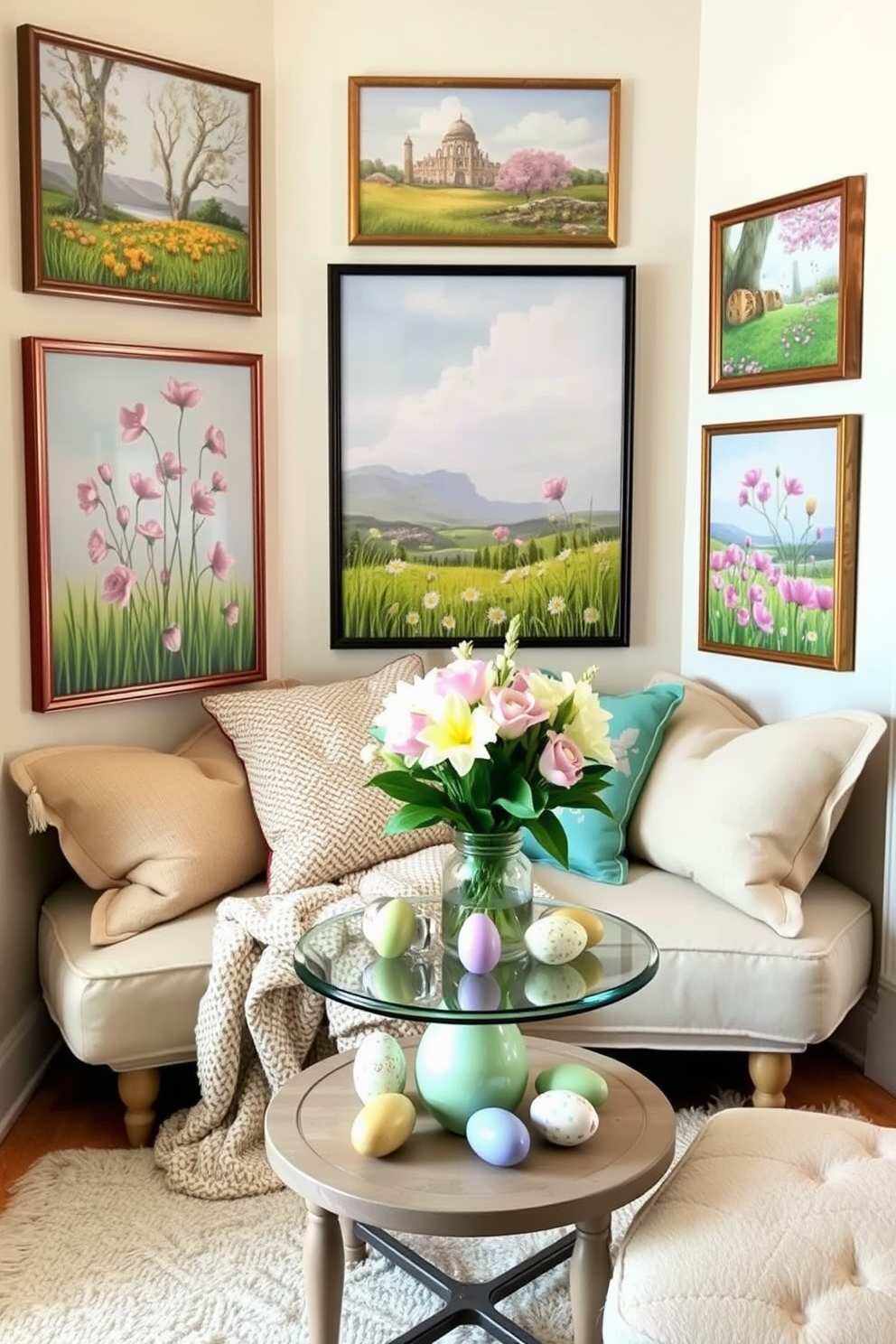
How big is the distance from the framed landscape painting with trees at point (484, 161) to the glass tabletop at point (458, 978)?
1.86 meters

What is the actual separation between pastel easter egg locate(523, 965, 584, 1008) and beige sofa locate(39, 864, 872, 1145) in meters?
0.65

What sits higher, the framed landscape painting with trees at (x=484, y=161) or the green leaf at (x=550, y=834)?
the framed landscape painting with trees at (x=484, y=161)

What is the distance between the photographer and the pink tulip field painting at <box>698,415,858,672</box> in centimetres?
283

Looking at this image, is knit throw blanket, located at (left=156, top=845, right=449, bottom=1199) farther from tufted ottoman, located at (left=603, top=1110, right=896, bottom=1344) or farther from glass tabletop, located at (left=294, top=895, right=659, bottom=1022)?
tufted ottoman, located at (left=603, top=1110, right=896, bottom=1344)

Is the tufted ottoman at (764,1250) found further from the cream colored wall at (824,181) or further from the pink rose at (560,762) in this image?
the cream colored wall at (824,181)

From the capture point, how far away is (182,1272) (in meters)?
2.09

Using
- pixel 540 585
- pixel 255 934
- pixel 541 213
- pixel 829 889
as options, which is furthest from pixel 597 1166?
pixel 541 213

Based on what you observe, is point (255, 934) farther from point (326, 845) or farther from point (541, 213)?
point (541, 213)

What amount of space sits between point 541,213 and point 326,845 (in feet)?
5.40

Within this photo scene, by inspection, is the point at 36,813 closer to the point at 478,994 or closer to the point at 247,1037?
the point at 247,1037

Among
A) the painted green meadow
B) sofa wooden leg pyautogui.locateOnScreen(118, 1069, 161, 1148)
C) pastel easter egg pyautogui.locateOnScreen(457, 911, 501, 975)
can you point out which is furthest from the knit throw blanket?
the painted green meadow

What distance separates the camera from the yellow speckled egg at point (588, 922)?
1.92m

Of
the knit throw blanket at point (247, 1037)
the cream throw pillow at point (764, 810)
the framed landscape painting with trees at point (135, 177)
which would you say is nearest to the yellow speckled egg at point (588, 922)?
the knit throw blanket at point (247, 1037)

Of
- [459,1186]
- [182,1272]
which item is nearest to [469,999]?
[459,1186]
